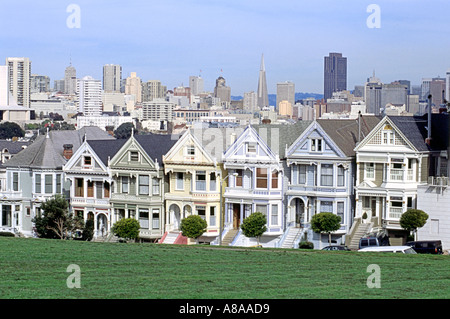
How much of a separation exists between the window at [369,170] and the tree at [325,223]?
2.64 meters

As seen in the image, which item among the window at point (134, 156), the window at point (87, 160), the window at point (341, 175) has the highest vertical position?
the window at point (134, 156)

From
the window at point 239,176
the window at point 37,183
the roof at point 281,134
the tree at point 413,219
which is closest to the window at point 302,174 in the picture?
the roof at point 281,134

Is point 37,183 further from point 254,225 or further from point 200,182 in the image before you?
point 254,225

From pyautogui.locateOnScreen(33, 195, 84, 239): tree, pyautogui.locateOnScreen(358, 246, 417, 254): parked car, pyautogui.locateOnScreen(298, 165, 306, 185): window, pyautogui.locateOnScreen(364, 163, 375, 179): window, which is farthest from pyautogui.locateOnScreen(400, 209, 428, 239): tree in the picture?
pyautogui.locateOnScreen(33, 195, 84, 239): tree

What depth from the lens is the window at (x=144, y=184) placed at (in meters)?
52.8

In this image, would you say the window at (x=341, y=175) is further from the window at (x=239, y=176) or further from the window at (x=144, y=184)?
the window at (x=144, y=184)

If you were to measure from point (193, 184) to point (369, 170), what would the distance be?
9.54 m

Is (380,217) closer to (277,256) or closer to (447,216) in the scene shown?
(447,216)

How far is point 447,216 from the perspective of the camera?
152 feet

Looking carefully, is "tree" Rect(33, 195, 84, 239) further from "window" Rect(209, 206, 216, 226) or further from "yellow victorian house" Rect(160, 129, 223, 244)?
"window" Rect(209, 206, 216, 226)

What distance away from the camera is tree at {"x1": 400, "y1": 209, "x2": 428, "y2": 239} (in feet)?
151

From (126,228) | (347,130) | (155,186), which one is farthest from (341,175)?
(126,228)

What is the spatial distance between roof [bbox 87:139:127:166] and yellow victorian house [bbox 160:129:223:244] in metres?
3.81
